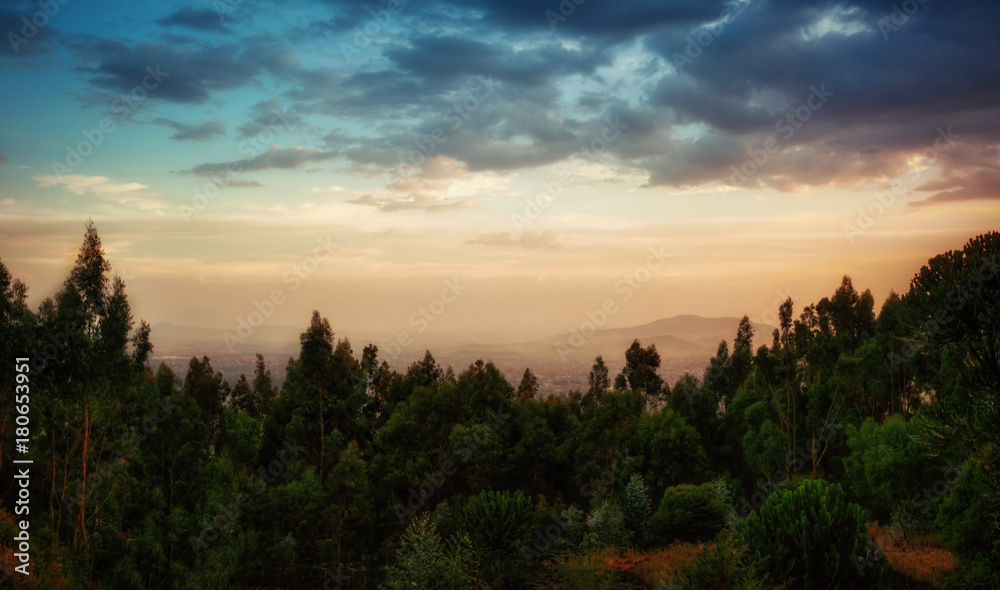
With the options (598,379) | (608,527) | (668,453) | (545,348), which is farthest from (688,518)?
(545,348)

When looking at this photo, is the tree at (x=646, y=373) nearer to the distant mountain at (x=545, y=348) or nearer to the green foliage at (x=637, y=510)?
the distant mountain at (x=545, y=348)

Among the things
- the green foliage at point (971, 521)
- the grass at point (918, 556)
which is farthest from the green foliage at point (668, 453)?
the green foliage at point (971, 521)

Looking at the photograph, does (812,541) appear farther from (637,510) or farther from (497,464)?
(497,464)

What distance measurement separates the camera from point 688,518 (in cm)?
2650

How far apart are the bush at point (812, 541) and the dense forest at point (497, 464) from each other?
68 mm

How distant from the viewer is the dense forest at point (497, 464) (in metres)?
17.5

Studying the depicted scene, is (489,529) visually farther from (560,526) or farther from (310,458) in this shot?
(310,458)

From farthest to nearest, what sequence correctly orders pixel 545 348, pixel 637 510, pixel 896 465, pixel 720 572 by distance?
pixel 545 348 < pixel 637 510 < pixel 896 465 < pixel 720 572

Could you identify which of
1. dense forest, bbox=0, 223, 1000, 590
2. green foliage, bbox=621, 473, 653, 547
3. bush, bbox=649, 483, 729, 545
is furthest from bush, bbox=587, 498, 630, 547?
bush, bbox=649, 483, 729, 545

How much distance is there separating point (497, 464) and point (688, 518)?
12067 millimetres

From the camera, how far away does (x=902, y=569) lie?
2289 centimetres

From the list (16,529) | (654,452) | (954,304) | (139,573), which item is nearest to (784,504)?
(954,304)

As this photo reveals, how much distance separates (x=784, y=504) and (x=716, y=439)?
29.7 metres

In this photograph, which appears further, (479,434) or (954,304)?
(479,434)
